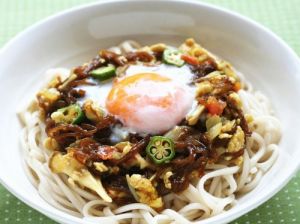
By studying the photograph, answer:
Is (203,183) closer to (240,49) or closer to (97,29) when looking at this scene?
(240,49)

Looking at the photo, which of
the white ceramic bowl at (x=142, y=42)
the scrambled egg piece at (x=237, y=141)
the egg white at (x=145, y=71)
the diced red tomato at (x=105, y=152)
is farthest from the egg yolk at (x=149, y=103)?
the white ceramic bowl at (x=142, y=42)

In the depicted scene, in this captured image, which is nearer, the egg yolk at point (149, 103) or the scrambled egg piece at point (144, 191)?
the scrambled egg piece at point (144, 191)

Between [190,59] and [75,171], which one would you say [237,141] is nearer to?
[190,59]

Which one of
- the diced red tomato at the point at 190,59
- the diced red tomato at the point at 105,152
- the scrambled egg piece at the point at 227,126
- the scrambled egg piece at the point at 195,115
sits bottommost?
the diced red tomato at the point at 105,152

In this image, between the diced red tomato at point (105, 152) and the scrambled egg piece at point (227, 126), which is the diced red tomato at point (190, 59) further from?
the diced red tomato at point (105, 152)

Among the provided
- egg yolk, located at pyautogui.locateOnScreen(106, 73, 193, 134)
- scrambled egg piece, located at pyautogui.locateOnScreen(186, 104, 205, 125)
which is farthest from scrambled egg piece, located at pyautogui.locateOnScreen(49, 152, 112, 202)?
scrambled egg piece, located at pyautogui.locateOnScreen(186, 104, 205, 125)

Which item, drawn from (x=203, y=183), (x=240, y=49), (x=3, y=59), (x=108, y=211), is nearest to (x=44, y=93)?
(x=3, y=59)
